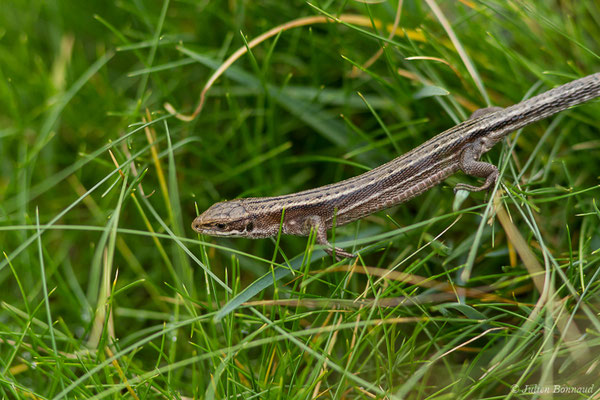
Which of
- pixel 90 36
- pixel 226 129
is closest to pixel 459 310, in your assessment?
pixel 226 129

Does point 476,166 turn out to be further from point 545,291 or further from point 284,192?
point 284,192

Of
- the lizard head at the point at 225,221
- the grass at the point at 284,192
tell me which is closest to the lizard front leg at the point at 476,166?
the grass at the point at 284,192

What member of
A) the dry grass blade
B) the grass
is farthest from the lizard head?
the dry grass blade

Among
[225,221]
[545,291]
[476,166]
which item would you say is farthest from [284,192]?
[545,291]

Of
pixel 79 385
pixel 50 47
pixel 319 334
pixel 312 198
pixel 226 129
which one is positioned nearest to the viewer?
pixel 79 385

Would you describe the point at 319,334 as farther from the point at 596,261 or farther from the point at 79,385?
the point at 596,261

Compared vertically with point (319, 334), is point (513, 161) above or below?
above

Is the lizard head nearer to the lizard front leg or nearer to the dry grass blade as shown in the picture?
the lizard front leg

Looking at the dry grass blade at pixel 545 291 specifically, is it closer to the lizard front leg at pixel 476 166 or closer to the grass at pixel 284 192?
the grass at pixel 284 192
